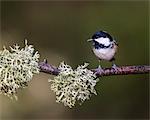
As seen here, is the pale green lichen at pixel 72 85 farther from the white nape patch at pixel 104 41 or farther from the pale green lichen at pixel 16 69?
the white nape patch at pixel 104 41

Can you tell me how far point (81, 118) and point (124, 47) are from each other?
2.02ft

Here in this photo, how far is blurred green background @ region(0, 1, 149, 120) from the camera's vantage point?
325cm

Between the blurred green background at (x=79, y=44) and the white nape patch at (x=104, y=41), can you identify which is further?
the blurred green background at (x=79, y=44)

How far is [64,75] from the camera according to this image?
127 centimetres

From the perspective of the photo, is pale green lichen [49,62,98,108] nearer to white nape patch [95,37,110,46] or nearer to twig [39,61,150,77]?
twig [39,61,150,77]

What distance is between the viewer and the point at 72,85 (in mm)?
1279

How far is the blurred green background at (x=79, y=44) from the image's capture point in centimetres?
325

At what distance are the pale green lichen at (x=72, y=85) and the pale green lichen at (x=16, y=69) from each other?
0.07 m

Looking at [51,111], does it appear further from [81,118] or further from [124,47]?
[124,47]

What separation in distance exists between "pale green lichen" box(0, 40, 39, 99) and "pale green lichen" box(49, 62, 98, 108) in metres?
0.07

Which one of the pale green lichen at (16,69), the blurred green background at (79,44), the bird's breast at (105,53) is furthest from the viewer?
the blurred green background at (79,44)

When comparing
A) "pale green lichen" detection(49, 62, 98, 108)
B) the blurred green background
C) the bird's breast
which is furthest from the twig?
the blurred green background

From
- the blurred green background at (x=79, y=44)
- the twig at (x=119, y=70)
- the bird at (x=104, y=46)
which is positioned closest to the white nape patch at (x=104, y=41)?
the bird at (x=104, y=46)

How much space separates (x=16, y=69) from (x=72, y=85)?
168 millimetres
